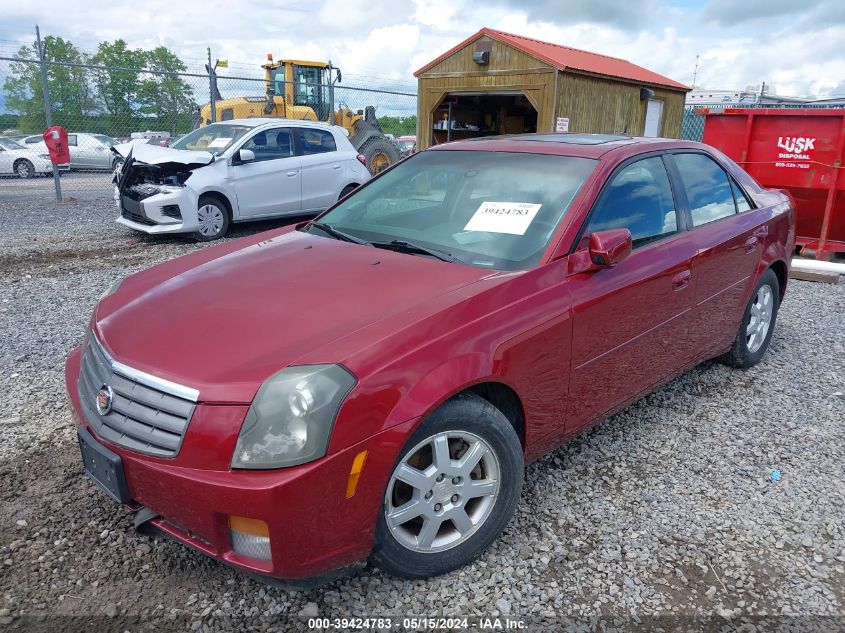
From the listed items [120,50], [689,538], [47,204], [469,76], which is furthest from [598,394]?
[120,50]

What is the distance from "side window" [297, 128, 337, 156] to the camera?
32.2 feet

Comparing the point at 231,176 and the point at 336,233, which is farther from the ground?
the point at 336,233

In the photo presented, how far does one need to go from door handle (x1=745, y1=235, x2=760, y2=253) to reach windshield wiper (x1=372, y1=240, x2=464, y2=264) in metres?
2.19

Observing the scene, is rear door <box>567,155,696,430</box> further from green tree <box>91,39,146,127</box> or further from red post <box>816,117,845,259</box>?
green tree <box>91,39,146,127</box>

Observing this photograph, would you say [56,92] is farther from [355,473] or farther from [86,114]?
[355,473]

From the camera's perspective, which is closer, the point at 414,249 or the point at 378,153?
the point at 414,249

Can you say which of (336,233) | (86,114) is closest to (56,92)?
(86,114)

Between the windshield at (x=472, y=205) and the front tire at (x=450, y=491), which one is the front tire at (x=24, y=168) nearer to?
the windshield at (x=472, y=205)

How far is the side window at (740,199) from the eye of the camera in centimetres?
416

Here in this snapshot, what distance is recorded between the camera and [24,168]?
1903 cm

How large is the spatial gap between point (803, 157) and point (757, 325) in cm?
459

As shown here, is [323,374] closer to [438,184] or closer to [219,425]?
[219,425]

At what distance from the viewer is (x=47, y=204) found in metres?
12.5

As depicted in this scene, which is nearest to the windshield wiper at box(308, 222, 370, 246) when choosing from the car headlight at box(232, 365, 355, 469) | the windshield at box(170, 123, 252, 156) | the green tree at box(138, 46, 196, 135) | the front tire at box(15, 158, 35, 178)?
the car headlight at box(232, 365, 355, 469)
